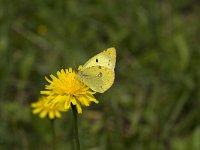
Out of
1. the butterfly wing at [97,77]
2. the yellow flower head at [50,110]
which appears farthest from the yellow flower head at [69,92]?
the yellow flower head at [50,110]

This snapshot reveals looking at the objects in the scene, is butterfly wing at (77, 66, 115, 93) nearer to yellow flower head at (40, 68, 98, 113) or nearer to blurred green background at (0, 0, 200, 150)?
yellow flower head at (40, 68, 98, 113)

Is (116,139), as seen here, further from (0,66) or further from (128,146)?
(0,66)

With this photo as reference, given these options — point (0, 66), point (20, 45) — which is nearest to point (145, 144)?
point (0, 66)

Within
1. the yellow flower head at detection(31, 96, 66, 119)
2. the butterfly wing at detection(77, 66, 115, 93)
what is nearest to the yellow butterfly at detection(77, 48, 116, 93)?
the butterfly wing at detection(77, 66, 115, 93)

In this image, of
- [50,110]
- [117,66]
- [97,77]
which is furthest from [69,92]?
[117,66]

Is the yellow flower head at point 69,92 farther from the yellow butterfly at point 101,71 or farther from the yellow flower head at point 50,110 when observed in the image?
the yellow flower head at point 50,110

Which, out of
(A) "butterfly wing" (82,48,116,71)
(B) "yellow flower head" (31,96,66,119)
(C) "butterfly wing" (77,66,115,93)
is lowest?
(B) "yellow flower head" (31,96,66,119)

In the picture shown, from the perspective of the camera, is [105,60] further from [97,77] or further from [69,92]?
[69,92]
